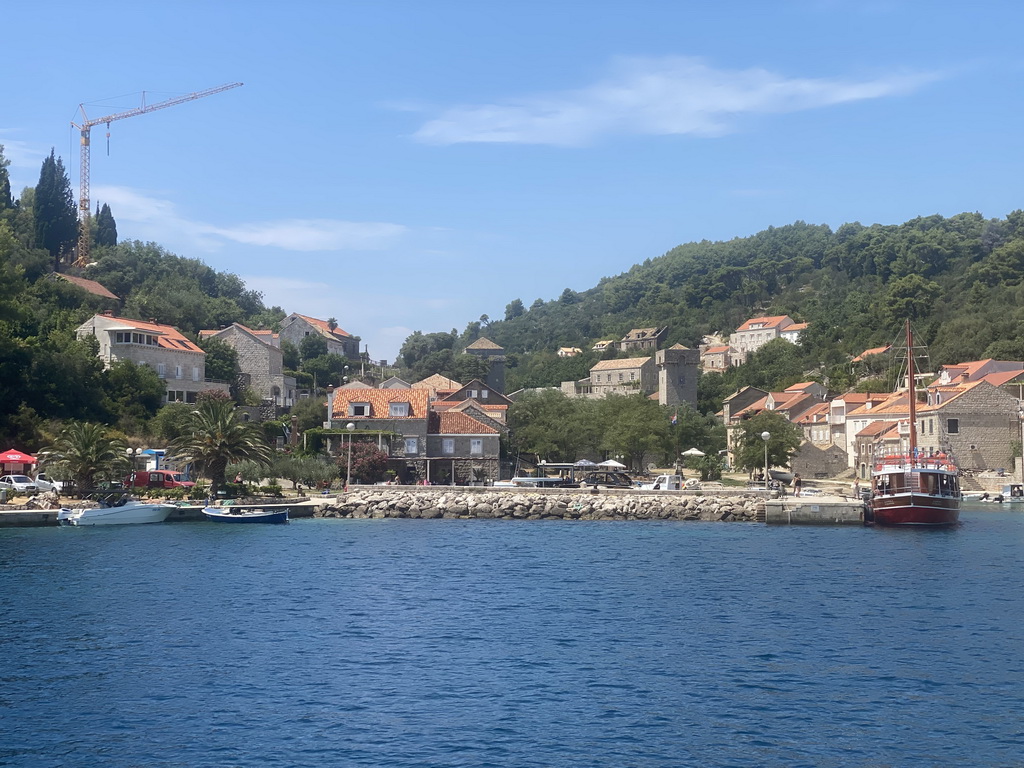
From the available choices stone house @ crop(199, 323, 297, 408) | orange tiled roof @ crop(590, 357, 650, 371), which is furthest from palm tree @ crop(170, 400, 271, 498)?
orange tiled roof @ crop(590, 357, 650, 371)

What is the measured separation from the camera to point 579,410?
262ft

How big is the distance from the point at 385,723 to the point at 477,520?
37.5 m

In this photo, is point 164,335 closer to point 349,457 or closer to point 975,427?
point 349,457

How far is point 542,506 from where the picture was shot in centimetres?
5703

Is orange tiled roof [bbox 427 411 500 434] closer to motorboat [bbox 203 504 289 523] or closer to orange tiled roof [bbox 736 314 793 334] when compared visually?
motorboat [bbox 203 504 289 523]

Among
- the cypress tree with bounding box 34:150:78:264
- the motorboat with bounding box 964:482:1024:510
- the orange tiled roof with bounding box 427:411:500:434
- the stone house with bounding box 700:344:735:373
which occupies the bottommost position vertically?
the motorboat with bounding box 964:482:1024:510

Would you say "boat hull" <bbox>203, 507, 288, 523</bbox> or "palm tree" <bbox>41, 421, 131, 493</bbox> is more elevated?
"palm tree" <bbox>41, 421, 131, 493</bbox>

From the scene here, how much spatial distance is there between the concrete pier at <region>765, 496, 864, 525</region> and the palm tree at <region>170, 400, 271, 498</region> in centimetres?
2663

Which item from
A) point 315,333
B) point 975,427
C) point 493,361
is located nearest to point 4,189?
point 315,333

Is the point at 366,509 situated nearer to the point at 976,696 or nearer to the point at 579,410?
the point at 579,410

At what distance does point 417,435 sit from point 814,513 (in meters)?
24.9

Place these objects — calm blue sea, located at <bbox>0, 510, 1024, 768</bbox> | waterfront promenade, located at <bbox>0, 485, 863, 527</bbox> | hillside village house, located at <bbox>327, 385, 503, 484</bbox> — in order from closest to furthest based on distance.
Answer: calm blue sea, located at <bbox>0, 510, 1024, 768</bbox> → waterfront promenade, located at <bbox>0, 485, 863, 527</bbox> → hillside village house, located at <bbox>327, 385, 503, 484</bbox>

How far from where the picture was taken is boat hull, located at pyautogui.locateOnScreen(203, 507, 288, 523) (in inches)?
1970

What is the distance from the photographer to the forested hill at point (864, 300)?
113 metres
